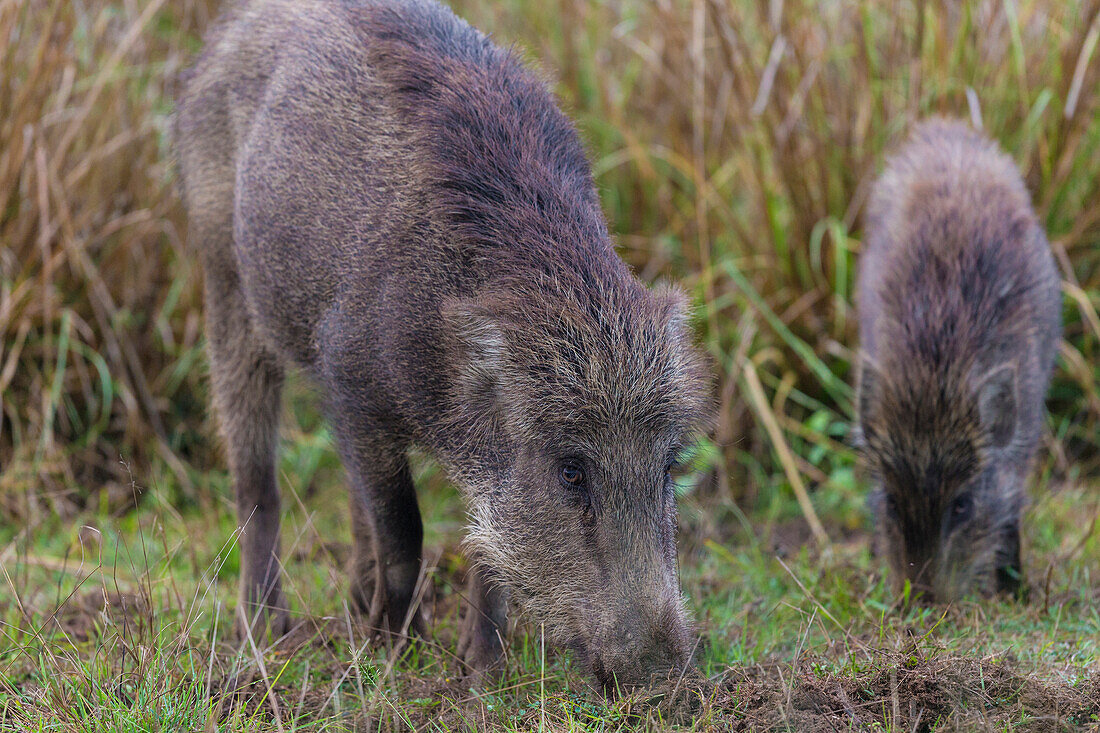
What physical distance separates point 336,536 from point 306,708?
224 centimetres

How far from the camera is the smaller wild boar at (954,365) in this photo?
4.40 meters

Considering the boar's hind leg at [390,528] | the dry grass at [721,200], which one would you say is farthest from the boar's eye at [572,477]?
the dry grass at [721,200]

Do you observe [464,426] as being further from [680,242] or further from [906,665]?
[680,242]

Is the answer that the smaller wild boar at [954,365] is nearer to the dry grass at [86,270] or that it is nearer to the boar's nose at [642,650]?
the boar's nose at [642,650]

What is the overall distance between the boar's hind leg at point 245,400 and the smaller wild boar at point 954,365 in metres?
2.30

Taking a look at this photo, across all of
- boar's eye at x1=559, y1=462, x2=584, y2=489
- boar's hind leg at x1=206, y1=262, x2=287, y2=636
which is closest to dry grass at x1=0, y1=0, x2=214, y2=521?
boar's hind leg at x1=206, y1=262, x2=287, y2=636

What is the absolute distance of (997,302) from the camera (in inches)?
191

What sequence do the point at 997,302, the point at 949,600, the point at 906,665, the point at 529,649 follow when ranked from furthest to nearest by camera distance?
the point at 997,302
the point at 949,600
the point at 529,649
the point at 906,665

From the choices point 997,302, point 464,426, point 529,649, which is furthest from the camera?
point 997,302

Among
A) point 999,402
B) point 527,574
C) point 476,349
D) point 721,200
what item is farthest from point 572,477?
point 721,200

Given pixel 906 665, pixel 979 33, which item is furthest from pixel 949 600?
pixel 979 33

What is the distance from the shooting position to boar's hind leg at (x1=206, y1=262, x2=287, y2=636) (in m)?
4.41

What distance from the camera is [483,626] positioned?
3.59 meters

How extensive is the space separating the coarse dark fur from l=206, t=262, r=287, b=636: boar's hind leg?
12 millimetres
